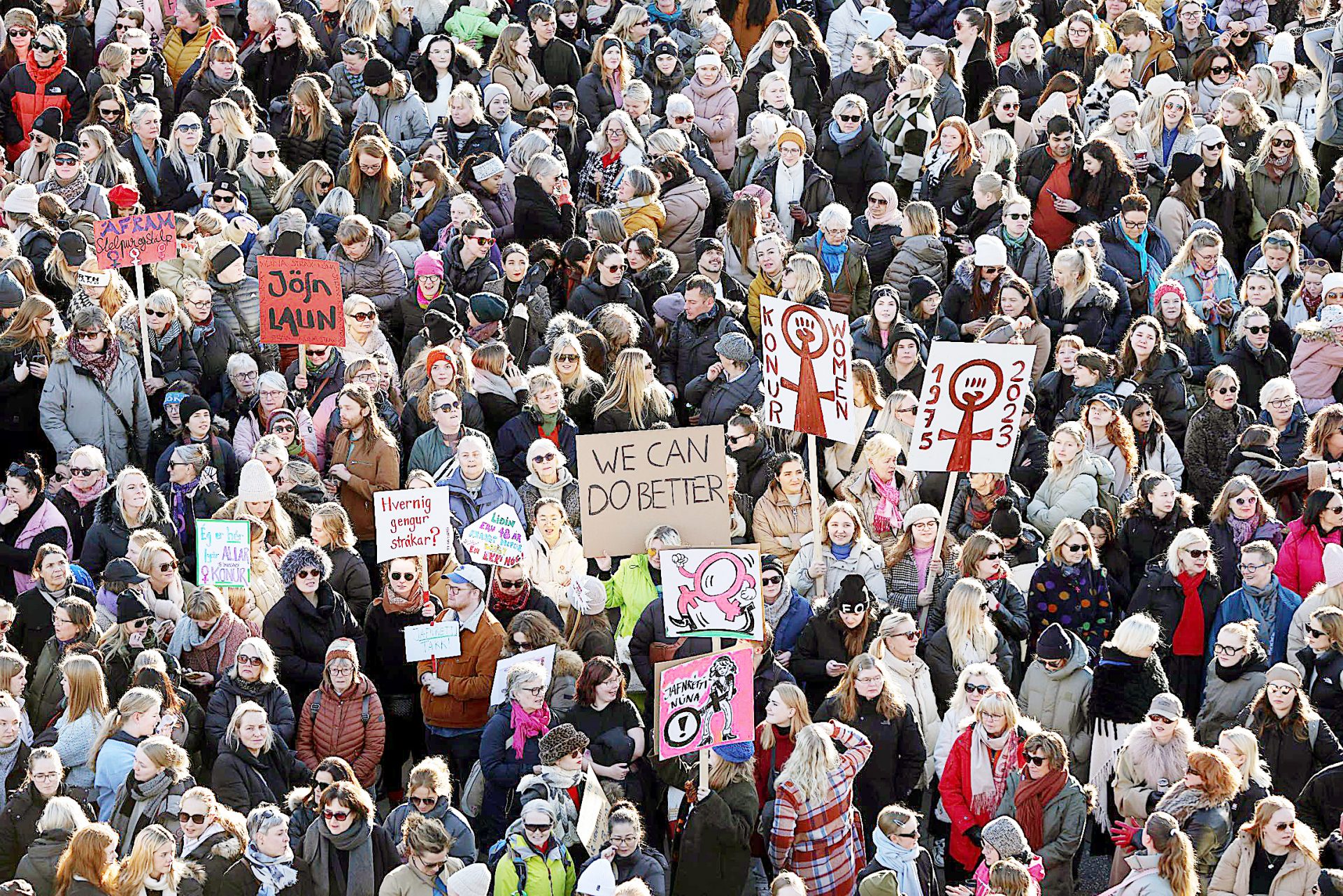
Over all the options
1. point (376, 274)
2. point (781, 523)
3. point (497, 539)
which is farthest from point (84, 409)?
point (781, 523)

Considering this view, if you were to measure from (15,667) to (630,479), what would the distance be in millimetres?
3100

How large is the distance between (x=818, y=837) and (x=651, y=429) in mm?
2708

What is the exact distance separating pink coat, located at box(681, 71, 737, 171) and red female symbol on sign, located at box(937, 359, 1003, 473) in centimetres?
524

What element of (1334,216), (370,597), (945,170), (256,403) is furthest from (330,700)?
(1334,216)

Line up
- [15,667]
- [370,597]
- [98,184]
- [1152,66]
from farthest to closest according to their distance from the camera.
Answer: [1152,66], [98,184], [370,597], [15,667]

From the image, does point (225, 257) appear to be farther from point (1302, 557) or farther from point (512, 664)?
point (1302, 557)

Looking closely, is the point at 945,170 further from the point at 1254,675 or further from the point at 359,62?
the point at 1254,675

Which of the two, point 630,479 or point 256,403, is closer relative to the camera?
point 630,479

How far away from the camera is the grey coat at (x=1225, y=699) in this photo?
38.8 ft

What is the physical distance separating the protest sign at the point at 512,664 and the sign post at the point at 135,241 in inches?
140

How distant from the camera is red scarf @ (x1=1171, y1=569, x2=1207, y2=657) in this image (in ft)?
41.2

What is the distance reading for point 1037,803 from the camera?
11219 mm

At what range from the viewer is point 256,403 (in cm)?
1398

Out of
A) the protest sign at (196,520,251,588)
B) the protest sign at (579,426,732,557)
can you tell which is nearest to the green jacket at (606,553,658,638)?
the protest sign at (579,426,732,557)
